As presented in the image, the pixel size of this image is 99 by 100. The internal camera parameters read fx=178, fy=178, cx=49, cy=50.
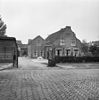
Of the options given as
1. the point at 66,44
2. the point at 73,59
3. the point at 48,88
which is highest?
the point at 66,44

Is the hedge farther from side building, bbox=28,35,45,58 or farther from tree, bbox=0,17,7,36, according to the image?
tree, bbox=0,17,7,36

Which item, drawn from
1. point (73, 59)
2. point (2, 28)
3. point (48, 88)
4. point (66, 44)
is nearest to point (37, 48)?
point (66, 44)

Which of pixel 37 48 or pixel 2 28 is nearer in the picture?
pixel 37 48

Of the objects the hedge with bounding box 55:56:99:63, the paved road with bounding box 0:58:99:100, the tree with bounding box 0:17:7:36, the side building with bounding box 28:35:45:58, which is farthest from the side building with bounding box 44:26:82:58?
the paved road with bounding box 0:58:99:100

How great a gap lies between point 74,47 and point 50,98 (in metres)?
43.7

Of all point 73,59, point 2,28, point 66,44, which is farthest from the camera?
point 2,28

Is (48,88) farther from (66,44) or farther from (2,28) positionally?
(2,28)

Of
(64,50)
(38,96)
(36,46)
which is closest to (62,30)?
(64,50)

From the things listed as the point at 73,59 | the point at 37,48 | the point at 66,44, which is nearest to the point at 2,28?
the point at 37,48

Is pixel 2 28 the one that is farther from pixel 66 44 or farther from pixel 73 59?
pixel 73 59

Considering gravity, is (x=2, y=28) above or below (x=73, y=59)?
above

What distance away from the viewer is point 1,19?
66.4 meters

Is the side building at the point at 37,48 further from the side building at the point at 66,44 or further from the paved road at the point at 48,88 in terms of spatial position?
the paved road at the point at 48,88

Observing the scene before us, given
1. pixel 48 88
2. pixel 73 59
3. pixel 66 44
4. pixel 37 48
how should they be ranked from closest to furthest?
pixel 48 88
pixel 73 59
pixel 66 44
pixel 37 48
